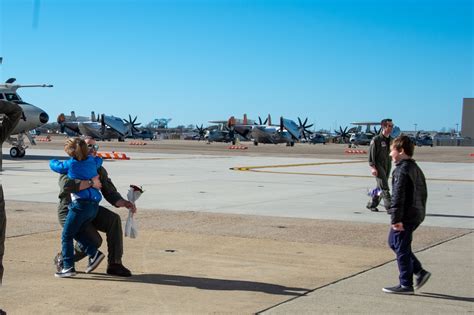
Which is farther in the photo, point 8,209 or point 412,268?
point 8,209

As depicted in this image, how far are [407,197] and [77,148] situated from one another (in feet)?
11.1

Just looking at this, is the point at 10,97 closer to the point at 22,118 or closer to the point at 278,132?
the point at 22,118

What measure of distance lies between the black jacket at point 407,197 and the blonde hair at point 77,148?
318cm

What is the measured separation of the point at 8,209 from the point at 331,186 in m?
9.63

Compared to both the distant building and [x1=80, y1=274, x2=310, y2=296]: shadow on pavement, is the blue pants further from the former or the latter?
the distant building

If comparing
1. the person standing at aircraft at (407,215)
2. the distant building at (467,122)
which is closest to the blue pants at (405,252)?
the person standing at aircraft at (407,215)

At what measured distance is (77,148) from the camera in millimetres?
7602

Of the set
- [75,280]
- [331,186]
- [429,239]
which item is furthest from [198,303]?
[331,186]

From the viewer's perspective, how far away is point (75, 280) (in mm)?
7414

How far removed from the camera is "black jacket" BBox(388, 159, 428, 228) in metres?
7.13

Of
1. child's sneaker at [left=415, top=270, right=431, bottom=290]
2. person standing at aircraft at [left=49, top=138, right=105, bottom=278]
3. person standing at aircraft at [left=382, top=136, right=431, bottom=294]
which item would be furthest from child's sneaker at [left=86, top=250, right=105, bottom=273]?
child's sneaker at [left=415, top=270, right=431, bottom=290]

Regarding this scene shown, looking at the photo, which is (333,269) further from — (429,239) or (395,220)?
(429,239)

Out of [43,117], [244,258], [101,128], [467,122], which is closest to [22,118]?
[43,117]

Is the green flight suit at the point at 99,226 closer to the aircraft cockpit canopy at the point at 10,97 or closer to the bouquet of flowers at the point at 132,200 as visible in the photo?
the bouquet of flowers at the point at 132,200
